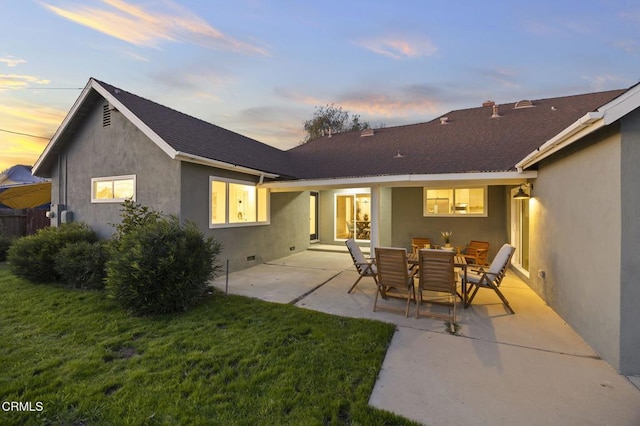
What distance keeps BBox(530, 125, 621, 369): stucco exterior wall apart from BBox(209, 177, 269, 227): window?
766 centimetres

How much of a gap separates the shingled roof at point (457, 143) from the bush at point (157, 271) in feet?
21.5

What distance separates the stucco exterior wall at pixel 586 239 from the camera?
3367 mm

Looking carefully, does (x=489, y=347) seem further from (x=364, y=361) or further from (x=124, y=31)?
(x=124, y=31)

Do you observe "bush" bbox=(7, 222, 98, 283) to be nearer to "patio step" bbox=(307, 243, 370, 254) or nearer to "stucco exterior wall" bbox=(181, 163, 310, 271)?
"stucco exterior wall" bbox=(181, 163, 310, 271)

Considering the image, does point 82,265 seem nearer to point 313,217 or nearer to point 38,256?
point 38,256

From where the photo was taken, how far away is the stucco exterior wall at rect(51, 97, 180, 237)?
7.53m

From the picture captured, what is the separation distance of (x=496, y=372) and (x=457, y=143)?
9324mm

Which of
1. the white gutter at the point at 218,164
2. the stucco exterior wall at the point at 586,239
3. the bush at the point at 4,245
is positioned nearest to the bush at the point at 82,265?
the white gutter at the point at 218,164

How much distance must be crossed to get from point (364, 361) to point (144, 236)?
14.2 ft

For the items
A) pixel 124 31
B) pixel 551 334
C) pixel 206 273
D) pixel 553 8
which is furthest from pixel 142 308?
pixel 553 8

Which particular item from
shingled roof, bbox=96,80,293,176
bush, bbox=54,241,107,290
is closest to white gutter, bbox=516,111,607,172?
shingled roof, bbox=96,80,293,176

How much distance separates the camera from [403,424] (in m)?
2.44

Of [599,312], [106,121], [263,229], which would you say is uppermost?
[106,121]

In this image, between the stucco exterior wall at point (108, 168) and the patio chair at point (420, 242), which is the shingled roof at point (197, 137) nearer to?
the stucco exterior wall at point (108, 168)
